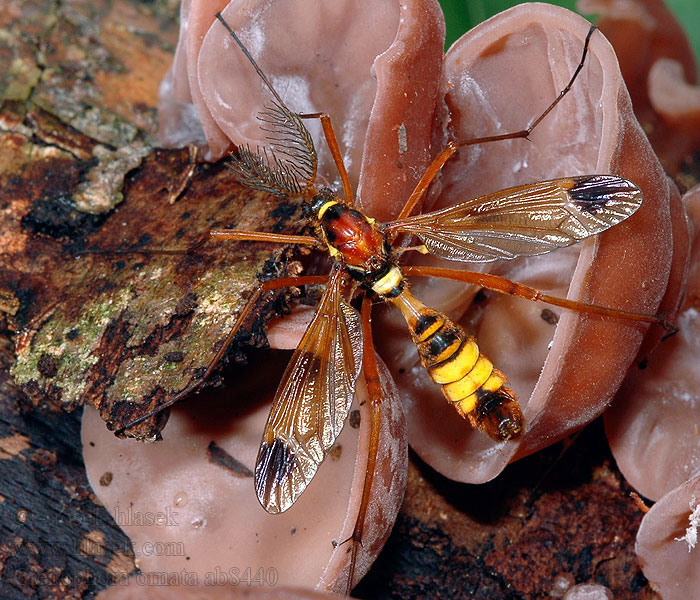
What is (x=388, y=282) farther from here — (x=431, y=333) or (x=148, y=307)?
(x=148, y=307)

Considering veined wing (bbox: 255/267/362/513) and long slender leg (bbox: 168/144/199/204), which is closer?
veined wing (bbox: 255/267/362/513)

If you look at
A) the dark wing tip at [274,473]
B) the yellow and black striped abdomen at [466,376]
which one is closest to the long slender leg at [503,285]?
the yellow and black striped abdomen at [466,376]

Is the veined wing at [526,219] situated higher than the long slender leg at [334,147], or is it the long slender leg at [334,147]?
the long slender leg at [334,147]

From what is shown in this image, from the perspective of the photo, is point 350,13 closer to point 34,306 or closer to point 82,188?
point 82,188

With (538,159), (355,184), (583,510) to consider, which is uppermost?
(355,184)

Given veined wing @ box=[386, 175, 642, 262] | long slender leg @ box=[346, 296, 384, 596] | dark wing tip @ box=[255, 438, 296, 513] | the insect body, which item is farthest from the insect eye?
dark wing tip @ box=[255, 438, 296, 513]

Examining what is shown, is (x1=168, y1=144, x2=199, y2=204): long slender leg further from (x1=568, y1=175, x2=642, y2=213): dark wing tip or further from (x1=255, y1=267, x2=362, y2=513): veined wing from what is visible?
(x1=568, y1=175, x2=642, y2=213): dark wing tip

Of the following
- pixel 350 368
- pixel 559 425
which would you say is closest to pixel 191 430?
pixel 350 368

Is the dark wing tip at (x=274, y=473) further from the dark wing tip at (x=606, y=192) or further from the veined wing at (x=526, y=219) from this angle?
the dark wing tip at (x=606, y=192)
